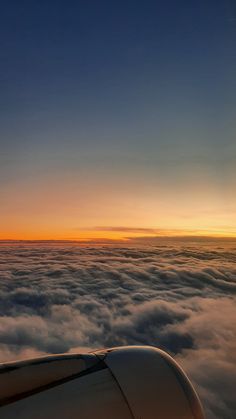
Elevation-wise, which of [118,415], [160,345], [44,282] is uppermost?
[118,415]

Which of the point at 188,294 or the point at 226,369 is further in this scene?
the point at 188,294

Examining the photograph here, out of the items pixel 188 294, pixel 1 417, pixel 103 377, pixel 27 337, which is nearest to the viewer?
pixel 1 417

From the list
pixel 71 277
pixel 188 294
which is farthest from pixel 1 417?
pixel 71 277

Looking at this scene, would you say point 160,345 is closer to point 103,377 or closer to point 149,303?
point 149,303

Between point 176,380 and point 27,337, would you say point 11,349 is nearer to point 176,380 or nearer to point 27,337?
point 27,337

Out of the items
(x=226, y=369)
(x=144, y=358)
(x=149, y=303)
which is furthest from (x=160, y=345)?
(x=144, y=358)

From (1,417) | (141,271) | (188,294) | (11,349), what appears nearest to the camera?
(1,417)

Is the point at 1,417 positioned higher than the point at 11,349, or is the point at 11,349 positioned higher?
the point at 1,417

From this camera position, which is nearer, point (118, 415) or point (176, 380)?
point (118, 415)

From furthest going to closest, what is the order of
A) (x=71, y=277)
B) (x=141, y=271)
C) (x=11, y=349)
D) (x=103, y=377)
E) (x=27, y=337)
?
(x=141, y=271) → (x=71, y=277) → (x=27, y=337) → (x=11, y=349) → (x=103, y=377)
